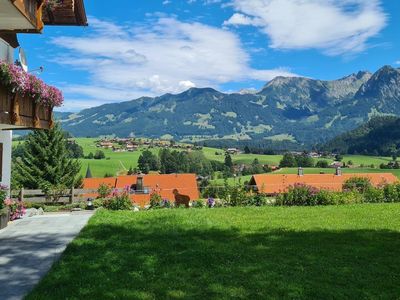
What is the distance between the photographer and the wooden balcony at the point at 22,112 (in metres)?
12.6

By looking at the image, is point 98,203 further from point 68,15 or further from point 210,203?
point 68,15

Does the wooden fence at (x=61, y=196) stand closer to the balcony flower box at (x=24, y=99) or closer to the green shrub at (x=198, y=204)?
the green shrub at (x=198, y=204)

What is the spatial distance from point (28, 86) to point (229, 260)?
8.05 meters

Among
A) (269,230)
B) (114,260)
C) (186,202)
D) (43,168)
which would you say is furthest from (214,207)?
(43,168)

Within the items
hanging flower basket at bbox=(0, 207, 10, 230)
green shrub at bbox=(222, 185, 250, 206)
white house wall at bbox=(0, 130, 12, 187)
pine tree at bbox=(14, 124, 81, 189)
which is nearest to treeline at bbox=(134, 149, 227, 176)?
pine tree at bbox=(14, 124, 81, 189)

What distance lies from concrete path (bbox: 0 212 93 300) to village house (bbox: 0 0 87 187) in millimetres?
3195

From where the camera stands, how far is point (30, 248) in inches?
432

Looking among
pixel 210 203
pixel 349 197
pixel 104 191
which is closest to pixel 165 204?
pixel 210 203

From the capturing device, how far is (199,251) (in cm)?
1023

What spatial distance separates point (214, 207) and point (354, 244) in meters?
10.1

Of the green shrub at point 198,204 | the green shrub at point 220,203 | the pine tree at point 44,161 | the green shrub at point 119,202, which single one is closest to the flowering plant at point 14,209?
the green shrub at point 119,202

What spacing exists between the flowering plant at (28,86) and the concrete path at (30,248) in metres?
4.08

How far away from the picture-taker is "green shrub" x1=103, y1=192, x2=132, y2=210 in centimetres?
1961

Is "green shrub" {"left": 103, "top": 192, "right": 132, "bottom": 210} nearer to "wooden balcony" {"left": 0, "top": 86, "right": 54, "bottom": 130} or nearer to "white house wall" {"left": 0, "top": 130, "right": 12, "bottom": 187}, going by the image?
"white house wall" {"left": 0, "top": 130, "right": 12, "bottom": 187}
